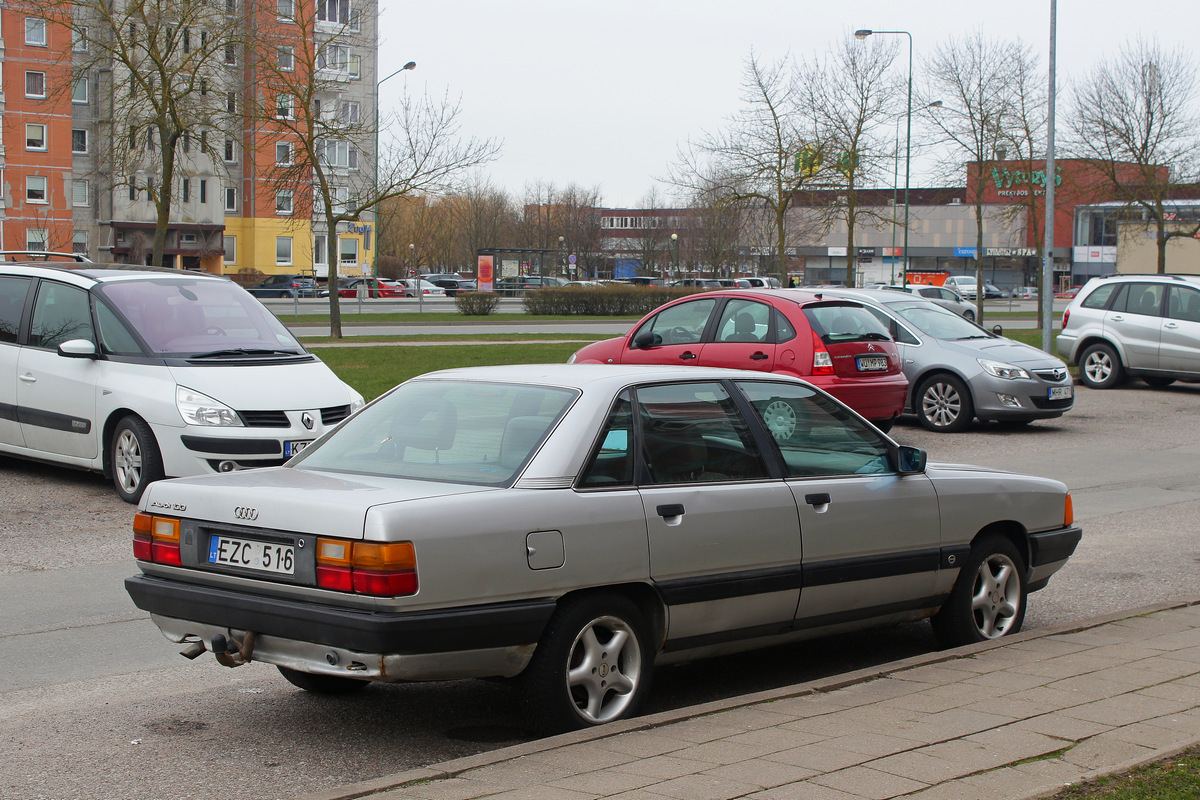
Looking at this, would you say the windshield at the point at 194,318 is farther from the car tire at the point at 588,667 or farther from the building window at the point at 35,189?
the building window at the point at 35,189

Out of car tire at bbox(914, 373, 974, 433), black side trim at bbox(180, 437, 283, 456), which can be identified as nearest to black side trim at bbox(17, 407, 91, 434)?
black side trim at bbox(180, 437, 283, 456)

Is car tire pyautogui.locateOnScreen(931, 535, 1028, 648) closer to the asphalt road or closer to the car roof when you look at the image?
the asphalt road

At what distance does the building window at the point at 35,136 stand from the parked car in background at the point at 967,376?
208 ft

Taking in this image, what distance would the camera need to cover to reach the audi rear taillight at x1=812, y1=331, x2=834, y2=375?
41.2 feet

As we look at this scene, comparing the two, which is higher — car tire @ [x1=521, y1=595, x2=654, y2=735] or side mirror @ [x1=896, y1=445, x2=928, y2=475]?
side mirror @ [x1=896, y1=445, x2=928, y2=475]

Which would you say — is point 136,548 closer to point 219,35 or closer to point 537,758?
point 537,758

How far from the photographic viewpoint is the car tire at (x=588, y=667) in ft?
14.5

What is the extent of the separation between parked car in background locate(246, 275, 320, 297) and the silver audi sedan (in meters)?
54.2

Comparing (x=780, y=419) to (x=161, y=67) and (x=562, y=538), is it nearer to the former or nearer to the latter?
(x=562, y=538)

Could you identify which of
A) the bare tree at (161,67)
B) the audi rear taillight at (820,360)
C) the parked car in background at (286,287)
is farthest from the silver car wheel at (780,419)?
the parked car in background at (286,287)

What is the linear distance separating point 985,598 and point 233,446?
5.75 metres

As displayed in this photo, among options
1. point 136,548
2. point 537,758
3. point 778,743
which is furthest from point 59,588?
point 778,743

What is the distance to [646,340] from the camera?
517 inches

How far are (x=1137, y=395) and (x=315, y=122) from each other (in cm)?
1753
